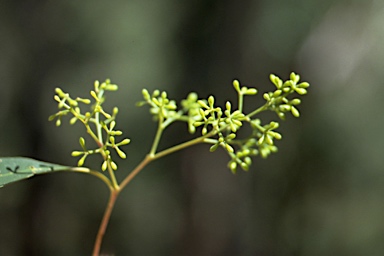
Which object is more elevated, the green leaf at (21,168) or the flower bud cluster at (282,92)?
the flower bud cluster at (282,92)

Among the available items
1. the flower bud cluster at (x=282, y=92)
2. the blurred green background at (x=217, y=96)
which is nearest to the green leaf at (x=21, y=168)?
the flower bud cluster at (x=282, y=92)

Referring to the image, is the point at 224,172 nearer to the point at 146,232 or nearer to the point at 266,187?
the point at 266,187

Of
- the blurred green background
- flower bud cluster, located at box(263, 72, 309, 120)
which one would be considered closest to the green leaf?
flower bud cluster, located at box(263, 72, 309, 120)

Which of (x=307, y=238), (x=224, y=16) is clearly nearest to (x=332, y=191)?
(x=307, y=238)

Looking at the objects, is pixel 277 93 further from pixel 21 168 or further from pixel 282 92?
pixel 21 168

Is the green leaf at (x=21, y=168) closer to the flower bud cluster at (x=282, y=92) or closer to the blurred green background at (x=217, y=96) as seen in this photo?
the flower bud cluster at (x=282, y=92)

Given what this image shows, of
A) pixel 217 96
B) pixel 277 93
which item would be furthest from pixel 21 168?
pixel 217 96
